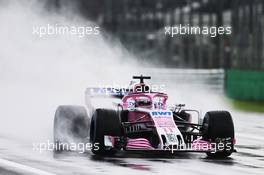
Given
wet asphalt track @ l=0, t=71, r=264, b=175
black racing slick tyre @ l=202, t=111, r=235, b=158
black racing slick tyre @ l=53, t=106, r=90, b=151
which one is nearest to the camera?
wet asphalt track @ l=0, t=71, r=264, b=175

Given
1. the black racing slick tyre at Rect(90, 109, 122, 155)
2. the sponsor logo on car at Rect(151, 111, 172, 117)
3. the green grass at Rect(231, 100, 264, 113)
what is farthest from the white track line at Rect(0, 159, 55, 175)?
the green grass at Rect(231, 100, 264, 113)

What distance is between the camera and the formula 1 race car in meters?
13.5

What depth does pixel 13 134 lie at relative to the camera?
56.2ft

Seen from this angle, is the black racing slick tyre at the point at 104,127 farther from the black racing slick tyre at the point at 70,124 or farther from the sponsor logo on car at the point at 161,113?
the black racing slick tyre at the point at 70,124

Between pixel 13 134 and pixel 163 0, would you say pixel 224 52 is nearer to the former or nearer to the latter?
pixel 163 0

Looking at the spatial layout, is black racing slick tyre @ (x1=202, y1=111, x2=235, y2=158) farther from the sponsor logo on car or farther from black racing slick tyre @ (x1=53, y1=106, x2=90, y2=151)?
black racing slick tyre @ (x1=53, y1=106, x2=90, y2=151)

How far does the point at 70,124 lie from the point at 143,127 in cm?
132

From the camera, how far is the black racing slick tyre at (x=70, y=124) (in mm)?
14773

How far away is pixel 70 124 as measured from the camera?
48.8 feet

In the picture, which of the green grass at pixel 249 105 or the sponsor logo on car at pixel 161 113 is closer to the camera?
the sponsor logo on car at pixel 161 113

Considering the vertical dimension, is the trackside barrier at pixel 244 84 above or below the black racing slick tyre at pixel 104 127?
above

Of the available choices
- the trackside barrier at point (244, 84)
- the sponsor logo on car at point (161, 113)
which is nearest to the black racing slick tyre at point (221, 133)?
the sponsor logo on car at point (161, 113)

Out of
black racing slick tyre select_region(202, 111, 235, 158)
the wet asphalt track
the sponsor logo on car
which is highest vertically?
the sponsor logo on car

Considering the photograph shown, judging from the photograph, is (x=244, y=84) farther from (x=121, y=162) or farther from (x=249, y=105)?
(x=121, y=162)
